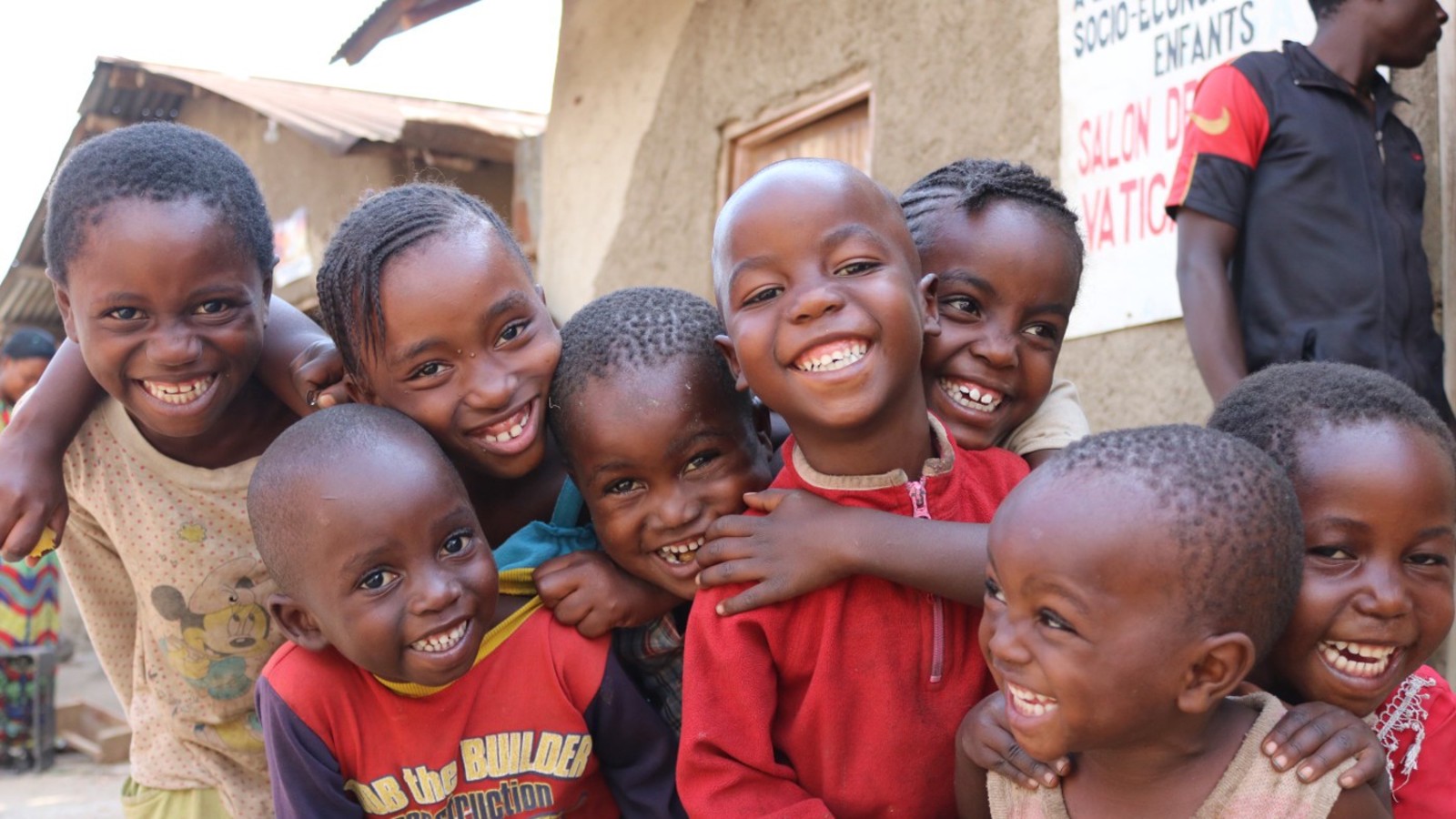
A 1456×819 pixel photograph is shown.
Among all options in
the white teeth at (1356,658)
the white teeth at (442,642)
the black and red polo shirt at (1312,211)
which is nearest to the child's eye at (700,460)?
the white teeth at (442,642)

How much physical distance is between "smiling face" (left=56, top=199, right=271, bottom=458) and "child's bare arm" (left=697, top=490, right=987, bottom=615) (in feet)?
3.38

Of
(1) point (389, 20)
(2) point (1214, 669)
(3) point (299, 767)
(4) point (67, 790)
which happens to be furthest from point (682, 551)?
(4) point (67, 790)

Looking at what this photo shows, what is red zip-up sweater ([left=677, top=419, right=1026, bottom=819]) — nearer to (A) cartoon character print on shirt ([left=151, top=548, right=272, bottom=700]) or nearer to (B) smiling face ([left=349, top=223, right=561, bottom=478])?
(B) smiling face ([left=349, top=223, right=561, bottom=478])

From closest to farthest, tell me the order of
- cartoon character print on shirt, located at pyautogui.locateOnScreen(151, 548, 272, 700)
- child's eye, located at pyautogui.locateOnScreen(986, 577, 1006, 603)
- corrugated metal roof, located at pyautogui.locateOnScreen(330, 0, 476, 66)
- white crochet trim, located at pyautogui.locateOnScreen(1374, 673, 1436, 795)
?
child's eye, located at pyautogui.locateOnScreen(986, 577, 1006, 603), white crochet trim, located at pyautogui.locateOnScreen(1374, 673, 1436, 795), cartoon character print on shirt, located at pyautogui.locateOnScreen(151, 548, 272, 700), corrugated metal roof, located at pyautogui.locateOnScreen(330, 0, 476, 66)

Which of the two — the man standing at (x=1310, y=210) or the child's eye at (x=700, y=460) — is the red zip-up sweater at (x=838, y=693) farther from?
the man standing at (x=1310, y=210)

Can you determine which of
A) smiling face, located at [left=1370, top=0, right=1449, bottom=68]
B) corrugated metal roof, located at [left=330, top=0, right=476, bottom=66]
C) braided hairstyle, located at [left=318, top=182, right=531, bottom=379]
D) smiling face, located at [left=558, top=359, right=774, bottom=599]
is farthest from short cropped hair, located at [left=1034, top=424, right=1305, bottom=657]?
corrugated metal roof, located at [left=330, top=0, right=476, bottom=66]

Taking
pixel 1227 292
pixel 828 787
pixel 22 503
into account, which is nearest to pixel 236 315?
pixel 22 503

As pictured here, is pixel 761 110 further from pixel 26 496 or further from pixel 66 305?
pixel 26 496

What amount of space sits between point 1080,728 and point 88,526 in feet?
7.22

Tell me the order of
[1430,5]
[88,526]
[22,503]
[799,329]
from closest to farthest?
[799,329] < [22,503] < [88,526] < [1430,5]

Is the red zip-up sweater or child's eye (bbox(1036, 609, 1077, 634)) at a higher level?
child's eye (bbox(1036, 609, 1077, 634))

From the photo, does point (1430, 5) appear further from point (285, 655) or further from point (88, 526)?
point (88, 526)

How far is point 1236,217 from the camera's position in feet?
10.4

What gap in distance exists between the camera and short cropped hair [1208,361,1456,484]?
176cm
